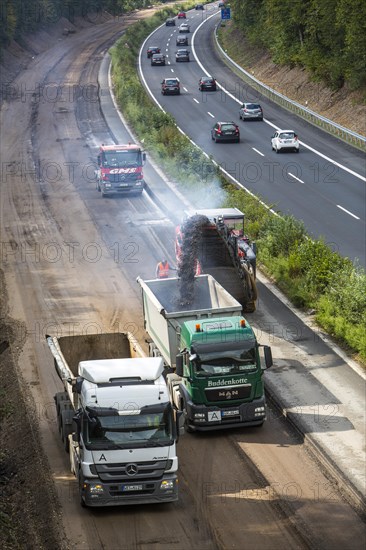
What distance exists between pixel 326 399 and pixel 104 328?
869 cm

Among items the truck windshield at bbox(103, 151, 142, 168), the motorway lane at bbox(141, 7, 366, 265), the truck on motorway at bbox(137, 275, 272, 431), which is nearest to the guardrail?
the motorway lane at bbox(141, 7, 366, 265)

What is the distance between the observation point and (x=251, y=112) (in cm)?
7394

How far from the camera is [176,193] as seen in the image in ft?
165

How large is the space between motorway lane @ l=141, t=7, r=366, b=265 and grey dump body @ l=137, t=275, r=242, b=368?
14.5 meters

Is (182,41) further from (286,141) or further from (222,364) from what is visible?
(222,364)

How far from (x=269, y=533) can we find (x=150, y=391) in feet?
11.3

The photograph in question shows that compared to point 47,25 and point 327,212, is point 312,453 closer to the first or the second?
point 327,212

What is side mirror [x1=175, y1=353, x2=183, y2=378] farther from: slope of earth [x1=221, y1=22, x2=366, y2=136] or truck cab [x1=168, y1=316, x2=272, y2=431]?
slope of earth [x1=221, y1=22, x2=366, y2=136]

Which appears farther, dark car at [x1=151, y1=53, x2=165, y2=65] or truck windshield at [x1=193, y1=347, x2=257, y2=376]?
dark car at [x1=151, y1=53, x2=165, y2=65]

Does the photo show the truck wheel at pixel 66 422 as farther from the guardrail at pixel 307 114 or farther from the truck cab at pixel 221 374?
the guardrail at pixel 307 114

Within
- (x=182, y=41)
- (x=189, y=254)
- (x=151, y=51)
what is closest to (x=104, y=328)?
(x=189, y=254)

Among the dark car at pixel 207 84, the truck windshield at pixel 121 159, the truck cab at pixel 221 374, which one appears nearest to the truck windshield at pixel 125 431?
the truck cab at pixel 221 374

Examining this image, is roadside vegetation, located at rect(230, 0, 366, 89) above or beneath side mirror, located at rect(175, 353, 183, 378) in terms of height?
beneath

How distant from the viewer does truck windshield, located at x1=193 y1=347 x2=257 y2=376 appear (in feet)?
75.2
